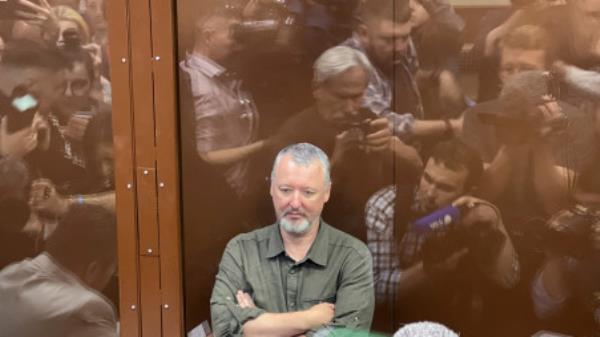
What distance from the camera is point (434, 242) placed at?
3109 millimetres

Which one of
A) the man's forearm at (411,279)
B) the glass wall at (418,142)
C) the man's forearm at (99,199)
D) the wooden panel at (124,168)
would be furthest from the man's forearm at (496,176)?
the man's forearm at (99,199)

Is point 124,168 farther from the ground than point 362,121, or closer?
closer

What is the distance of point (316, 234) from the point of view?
9.62 feet

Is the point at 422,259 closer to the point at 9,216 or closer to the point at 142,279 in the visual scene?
the point at 142,279

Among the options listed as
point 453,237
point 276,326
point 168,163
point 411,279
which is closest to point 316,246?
point 276,326

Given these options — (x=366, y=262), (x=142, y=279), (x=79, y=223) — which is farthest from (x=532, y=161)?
(x=79, y=223)

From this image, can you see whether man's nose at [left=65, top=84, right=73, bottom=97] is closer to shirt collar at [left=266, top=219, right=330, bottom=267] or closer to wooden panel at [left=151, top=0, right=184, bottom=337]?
wooden panel at [left=151, top=0, right=184, bottom=337]

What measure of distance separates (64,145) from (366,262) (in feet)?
5.10

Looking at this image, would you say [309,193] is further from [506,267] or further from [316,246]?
[506,267]

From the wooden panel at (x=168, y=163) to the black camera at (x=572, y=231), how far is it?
1.65 meters

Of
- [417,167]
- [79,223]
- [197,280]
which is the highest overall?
[417,167]

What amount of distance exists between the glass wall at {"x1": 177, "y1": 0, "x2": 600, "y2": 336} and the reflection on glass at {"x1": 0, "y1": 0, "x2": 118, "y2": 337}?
0.42m

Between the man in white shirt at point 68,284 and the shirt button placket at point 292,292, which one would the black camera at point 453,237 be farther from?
the man in white shirt at point 68,284

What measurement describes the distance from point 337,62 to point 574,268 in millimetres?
1351
